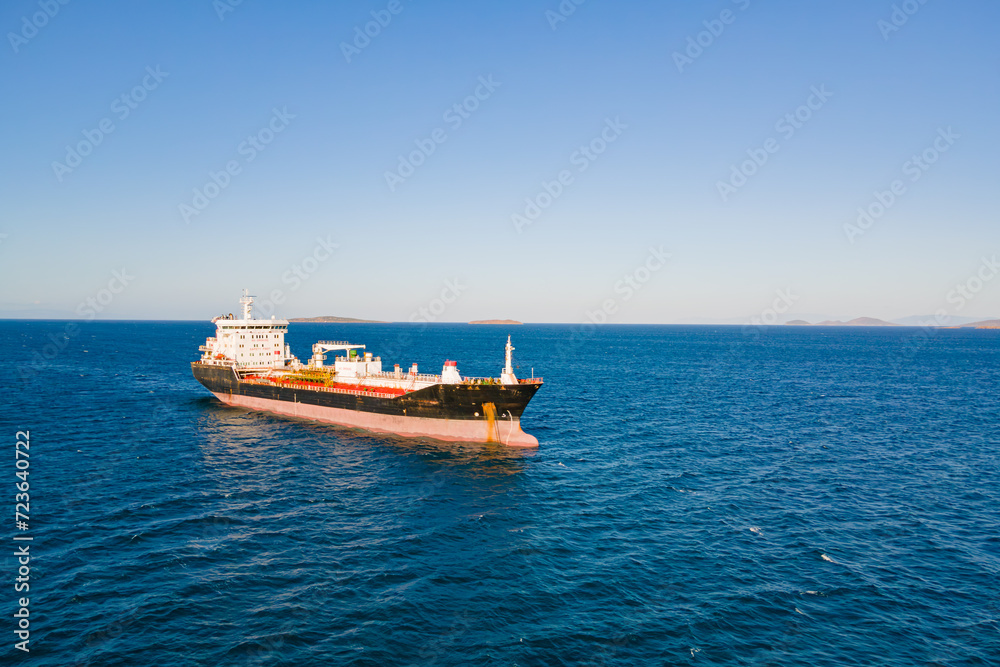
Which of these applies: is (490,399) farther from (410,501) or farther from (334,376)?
(334,376)

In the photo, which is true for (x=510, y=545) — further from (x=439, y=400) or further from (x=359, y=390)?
(x=359, y=390)

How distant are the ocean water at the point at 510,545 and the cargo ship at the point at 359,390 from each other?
7.65ft

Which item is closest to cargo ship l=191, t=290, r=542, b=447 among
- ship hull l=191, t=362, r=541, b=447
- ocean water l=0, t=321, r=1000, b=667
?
ship hull l=191, t=362, r=541, b=447

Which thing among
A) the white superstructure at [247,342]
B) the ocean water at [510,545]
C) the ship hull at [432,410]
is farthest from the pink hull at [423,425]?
the white superstructure at [247,342]

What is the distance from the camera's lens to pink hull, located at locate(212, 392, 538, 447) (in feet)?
155

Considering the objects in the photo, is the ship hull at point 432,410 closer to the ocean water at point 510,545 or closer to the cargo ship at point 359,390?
the cargo ship at point 359,390

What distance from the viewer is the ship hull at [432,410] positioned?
152 ft

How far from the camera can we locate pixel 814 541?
27562 millimetres

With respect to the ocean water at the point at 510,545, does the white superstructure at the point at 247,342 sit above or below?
above

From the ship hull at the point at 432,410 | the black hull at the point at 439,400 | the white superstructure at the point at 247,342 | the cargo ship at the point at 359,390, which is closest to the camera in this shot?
the black hull at the point at 439,400

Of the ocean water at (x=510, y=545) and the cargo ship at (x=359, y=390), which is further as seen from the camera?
the cargo ship at (x=359, y=390)

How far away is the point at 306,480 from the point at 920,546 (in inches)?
1550

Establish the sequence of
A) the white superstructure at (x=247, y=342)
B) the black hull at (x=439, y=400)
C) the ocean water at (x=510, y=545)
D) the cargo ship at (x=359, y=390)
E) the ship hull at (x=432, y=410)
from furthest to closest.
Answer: the white superstructure at (x=247, y=342) → the cargo ship at (x=359, y=390) → the ship hull at (x=432, y=410) → the black hull at (x=439, y=400) → the ocean water at (x=510, y=545)

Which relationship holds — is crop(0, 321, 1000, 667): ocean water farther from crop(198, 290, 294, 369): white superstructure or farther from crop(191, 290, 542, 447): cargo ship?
crop(198, 290, 294, 369): white superstructure
